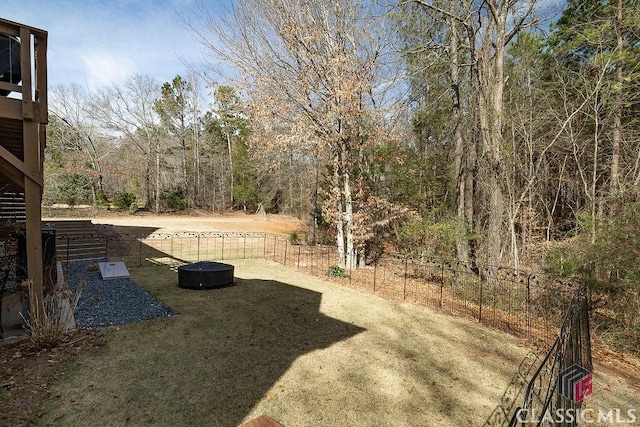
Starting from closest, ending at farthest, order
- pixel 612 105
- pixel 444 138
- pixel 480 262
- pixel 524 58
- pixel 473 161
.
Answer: pixel 480 262 → pixel 612 105 → pixel 473 161 → pixel 524 58 → pixel 444 138

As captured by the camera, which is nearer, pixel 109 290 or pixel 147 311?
pixel 147 311

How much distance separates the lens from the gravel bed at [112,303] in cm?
498

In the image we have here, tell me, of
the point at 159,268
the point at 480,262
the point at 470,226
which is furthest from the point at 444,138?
the point at 159,268

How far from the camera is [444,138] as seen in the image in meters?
12.1

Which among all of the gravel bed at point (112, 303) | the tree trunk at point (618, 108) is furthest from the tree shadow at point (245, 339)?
the tree trunk at point (618, 108)

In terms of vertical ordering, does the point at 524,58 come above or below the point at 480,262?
above

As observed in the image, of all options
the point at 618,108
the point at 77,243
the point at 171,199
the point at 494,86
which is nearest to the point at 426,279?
the point at 494,86

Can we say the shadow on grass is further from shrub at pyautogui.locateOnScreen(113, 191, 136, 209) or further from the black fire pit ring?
shrub at pyautogui.locateOnScreen(113, 191, 136, 209)

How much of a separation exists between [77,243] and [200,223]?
28.9 feet

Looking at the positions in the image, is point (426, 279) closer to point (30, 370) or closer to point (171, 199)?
point (30, 370)

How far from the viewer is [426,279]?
8.77 meters

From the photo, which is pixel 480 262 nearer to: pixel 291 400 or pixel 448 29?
pixel 291 400

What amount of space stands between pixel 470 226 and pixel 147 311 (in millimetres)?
7997

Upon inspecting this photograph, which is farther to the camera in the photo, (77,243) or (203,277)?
(77,243)
